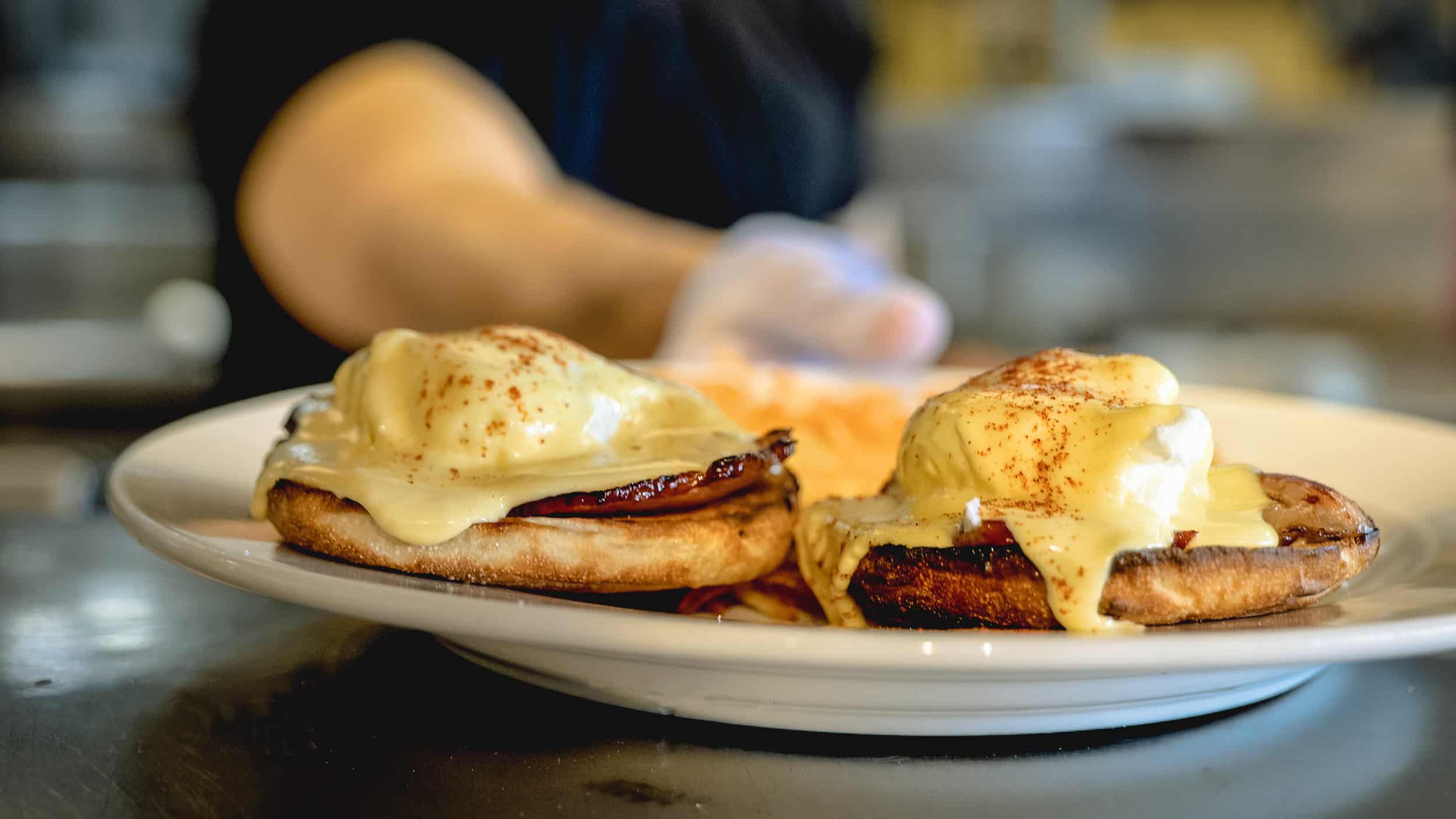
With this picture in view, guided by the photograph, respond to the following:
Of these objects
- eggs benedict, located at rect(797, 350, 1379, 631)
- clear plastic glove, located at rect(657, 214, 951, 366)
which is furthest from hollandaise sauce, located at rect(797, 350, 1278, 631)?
clear plastic glove, located at rect(657, 214, 951, 366)

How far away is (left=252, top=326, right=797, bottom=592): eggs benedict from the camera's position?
35.7 inches

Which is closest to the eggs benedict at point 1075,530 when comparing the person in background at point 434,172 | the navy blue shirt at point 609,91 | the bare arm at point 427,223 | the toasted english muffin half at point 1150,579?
the toasted english muffin half at point 1150,579

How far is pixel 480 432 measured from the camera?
3.17ft

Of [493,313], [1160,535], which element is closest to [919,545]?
[1160,535]

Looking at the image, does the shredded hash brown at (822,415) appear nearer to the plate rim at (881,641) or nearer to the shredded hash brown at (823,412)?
the shredded hash brown at (823,412)

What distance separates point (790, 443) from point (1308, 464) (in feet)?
2.15

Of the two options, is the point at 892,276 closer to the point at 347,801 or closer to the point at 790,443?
the point at 790,443

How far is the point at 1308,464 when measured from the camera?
54.7 inches

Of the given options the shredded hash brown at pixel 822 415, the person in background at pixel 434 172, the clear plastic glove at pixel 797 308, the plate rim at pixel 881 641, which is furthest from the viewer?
the person in background at pixel 434 172

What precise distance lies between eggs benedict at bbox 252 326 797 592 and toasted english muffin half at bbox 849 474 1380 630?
0.49ft

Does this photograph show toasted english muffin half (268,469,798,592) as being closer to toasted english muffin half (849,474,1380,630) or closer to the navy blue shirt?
toasted english muffin half (849,474,1380,630)

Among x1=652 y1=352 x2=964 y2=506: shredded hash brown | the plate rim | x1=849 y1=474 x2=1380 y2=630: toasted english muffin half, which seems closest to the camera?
the plate rim

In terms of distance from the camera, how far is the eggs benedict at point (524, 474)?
0.91m

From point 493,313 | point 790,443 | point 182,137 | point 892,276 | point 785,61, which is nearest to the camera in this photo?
point 790,443
